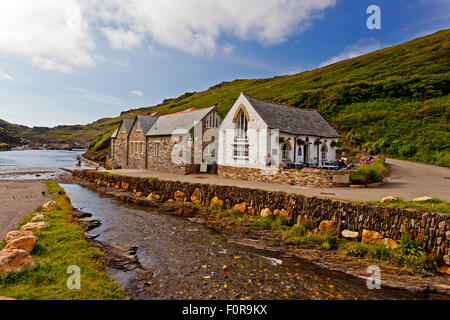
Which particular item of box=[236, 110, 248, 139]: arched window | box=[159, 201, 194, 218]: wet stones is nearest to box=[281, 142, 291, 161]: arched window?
box=[236, 110, 248, 139]: arched window

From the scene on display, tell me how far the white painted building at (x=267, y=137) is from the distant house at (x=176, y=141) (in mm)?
3722

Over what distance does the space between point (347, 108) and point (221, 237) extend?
3982 cm

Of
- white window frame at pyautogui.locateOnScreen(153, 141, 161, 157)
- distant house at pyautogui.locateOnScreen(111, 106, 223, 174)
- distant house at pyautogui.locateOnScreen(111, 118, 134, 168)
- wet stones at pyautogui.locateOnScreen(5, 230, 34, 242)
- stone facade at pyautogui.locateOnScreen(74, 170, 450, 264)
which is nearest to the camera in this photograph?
wet stones at pyautogui.locateOnScreen(5, 230, 34, 242)

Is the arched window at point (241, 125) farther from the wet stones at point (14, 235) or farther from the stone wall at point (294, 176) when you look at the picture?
the wet stones at point (14, 235)

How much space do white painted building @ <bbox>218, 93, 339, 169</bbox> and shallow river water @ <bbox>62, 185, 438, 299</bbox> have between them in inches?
360

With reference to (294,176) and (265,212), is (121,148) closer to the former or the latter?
(294,176)

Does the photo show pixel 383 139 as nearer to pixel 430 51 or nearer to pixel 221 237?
pixel 221 237

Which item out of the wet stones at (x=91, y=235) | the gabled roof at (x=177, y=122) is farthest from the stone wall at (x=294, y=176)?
the wet stones at (x=91, y=235)

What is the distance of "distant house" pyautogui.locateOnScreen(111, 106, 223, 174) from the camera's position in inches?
926

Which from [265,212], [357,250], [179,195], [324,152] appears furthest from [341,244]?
[324,152]

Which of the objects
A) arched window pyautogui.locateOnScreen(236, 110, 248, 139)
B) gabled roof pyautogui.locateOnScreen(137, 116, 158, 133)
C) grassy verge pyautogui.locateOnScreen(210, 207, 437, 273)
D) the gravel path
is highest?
gabled roof pyautogui.locateOnScreen(137, 116, 158, 133)

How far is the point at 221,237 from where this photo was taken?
998 cm

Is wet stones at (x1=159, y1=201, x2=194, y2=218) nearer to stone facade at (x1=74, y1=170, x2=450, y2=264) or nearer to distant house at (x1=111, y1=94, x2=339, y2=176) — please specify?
stone facade at (x1=74, y1=170, x2=450, y2=264)
